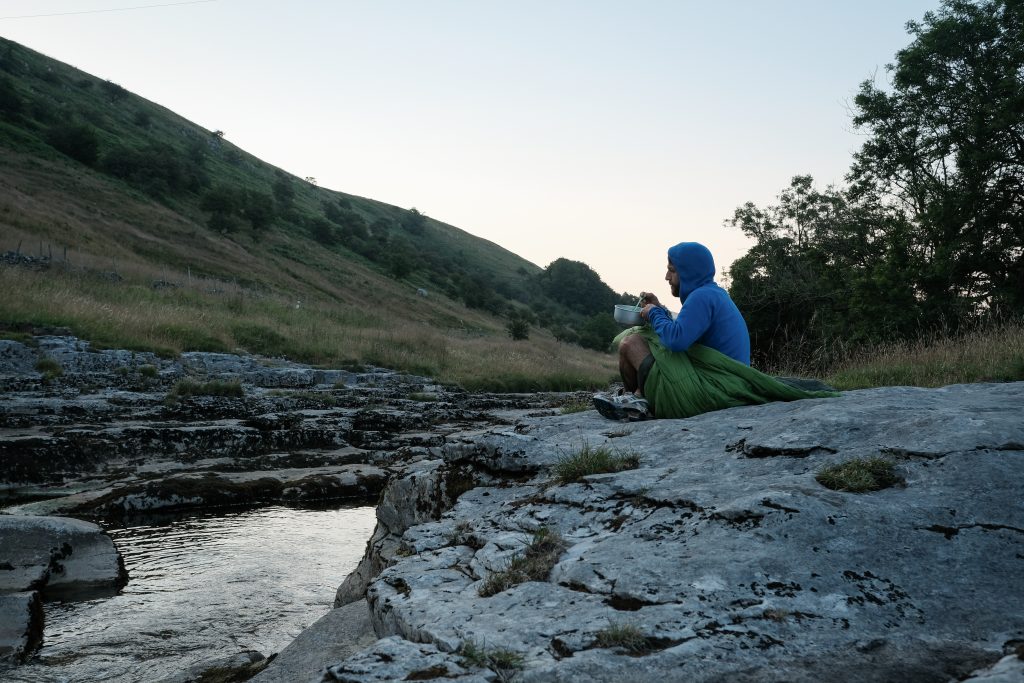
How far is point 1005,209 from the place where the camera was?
22.7 meters

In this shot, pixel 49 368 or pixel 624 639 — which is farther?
pixel 49 368

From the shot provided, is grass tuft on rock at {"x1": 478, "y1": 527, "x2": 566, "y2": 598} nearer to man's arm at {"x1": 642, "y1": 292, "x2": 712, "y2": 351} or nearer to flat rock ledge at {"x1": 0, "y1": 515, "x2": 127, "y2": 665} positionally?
man's arm at {"x1": 642, "y1": 292, "x2": 712, "y2": 351}

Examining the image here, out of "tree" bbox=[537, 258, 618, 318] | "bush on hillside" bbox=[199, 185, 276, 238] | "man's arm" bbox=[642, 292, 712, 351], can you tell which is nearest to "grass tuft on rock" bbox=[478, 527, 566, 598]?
"man's arm" bbox=[642, 292, 712, 351]

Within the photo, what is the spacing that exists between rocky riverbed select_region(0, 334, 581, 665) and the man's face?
18.5 feet

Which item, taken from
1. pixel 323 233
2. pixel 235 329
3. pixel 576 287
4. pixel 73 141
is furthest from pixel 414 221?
pixel 235 329

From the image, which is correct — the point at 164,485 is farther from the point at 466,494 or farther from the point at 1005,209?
the point at 1005,209

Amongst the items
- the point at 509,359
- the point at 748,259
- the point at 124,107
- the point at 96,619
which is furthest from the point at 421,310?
the point at 96,619

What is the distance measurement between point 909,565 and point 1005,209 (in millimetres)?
24306

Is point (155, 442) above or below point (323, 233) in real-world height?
below

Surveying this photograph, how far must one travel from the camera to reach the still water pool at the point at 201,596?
5.27m

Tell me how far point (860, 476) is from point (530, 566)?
1.80 metres

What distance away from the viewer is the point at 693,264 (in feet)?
20.1

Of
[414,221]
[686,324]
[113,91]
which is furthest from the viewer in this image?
[414,221]

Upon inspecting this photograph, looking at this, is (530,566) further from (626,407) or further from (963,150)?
(963,150)
